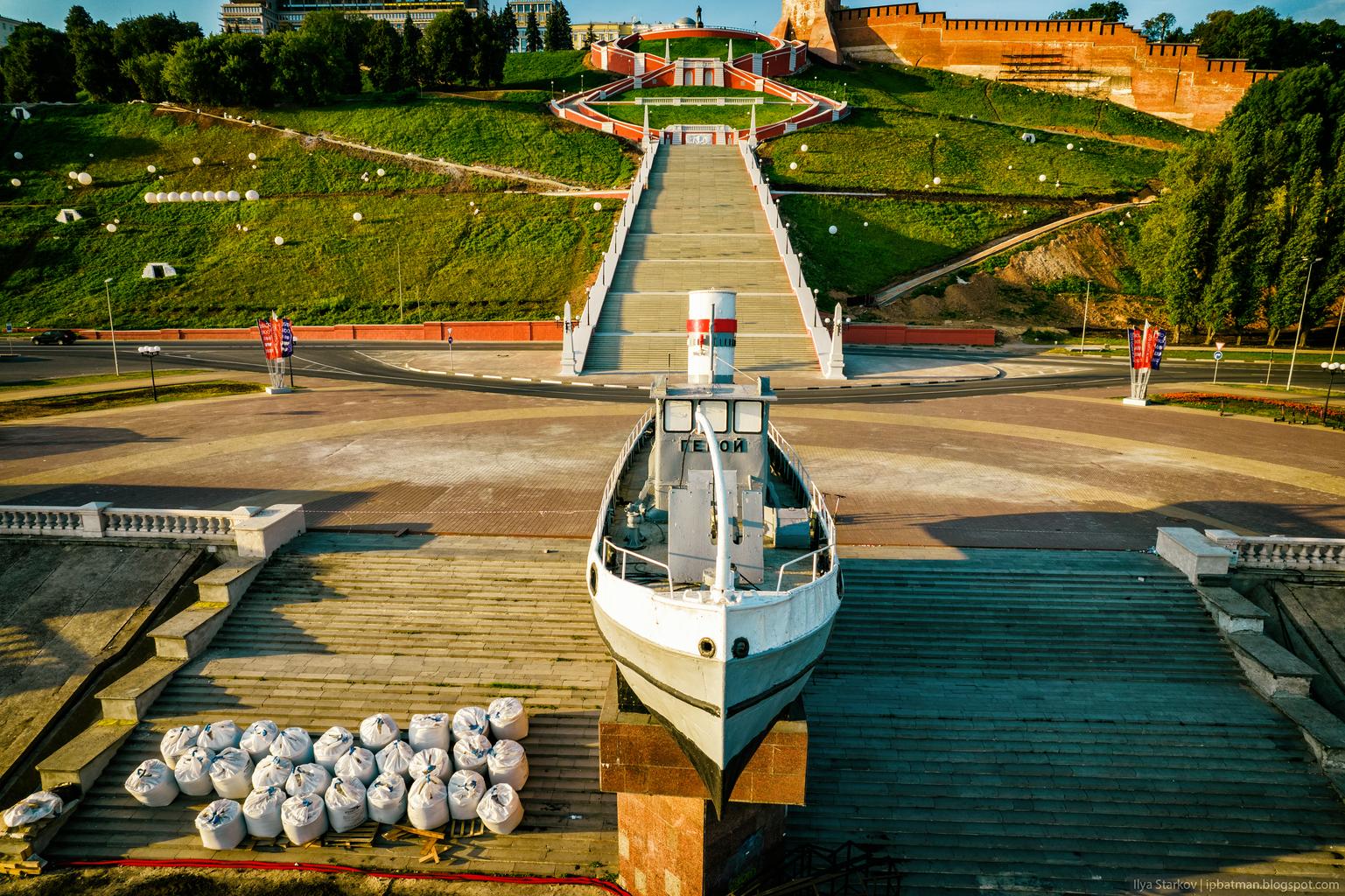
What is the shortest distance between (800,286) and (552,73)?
270 feet

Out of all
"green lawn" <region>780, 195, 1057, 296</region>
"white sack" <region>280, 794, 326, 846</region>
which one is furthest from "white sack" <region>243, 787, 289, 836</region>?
"green lawn" <region>780, 195, 1057, 296</region>

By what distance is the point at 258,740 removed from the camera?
12.3 metres

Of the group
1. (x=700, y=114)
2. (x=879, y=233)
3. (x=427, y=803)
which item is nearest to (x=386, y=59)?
(x=700, y=114)

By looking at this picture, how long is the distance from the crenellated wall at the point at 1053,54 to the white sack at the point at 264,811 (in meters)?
125

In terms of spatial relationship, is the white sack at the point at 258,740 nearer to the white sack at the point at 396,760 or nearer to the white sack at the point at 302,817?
the white sack at the point at 302,817

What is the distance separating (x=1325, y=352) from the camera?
52.0m

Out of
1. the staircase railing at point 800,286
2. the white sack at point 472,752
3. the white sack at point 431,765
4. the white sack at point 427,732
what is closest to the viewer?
the white sack at point 431,765

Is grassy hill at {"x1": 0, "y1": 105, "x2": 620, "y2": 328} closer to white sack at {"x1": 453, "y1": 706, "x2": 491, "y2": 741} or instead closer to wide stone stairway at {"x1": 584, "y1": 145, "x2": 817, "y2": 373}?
wide stone stairway at {"x1": 584, "y1": 145, "x2": 817, "y2": 373}

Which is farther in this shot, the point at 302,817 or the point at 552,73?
the point at 552,73

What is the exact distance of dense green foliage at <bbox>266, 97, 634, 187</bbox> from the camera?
76750mm

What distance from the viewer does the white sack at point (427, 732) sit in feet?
40.1

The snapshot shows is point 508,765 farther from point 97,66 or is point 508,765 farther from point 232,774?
point 97,66

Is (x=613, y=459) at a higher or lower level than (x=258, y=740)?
higher

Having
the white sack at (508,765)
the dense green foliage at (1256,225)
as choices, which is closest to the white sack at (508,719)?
the white sack at (508,765)
